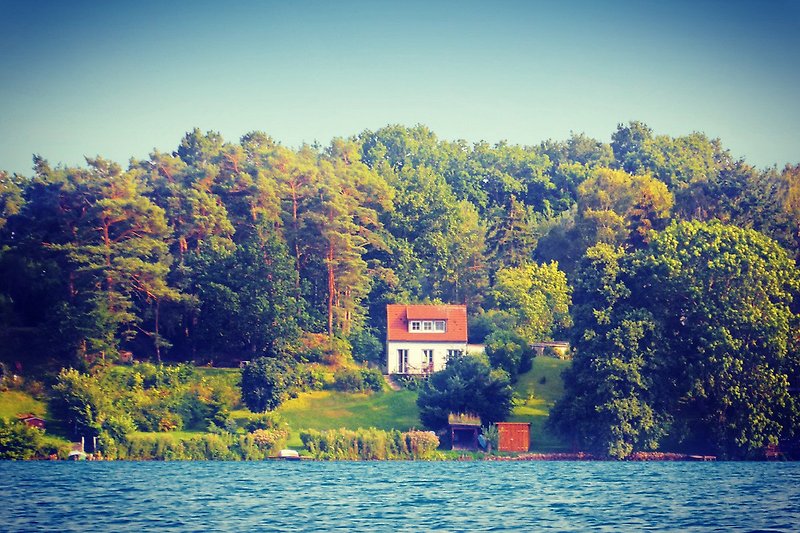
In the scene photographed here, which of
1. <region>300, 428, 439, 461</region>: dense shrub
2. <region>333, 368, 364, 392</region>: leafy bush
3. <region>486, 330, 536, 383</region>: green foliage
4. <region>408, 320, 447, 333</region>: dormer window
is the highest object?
<region>408, 320, 447, 333</region>: dormer window

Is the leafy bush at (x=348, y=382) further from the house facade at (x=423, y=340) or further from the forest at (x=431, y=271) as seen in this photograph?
the house facade at (x=423, y=340)

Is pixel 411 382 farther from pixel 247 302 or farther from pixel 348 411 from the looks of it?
pixel 247 302

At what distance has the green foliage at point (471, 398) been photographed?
72.8 metres

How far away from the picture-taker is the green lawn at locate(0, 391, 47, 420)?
72.8m

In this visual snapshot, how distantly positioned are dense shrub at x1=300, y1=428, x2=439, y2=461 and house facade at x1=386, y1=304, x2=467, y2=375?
18.9 m

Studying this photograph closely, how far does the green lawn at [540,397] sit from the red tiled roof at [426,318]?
783cm

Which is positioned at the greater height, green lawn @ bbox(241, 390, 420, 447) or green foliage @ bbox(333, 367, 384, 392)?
green foliage @ bbox(333, 367, 384, 392)

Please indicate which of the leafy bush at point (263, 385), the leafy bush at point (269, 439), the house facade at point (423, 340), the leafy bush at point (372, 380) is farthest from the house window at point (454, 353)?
the leafy bush at point (269, 439)

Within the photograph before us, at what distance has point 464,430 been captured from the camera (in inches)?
2889

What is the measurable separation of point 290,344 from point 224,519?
4336 cm

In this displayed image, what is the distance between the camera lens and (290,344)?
8319cm

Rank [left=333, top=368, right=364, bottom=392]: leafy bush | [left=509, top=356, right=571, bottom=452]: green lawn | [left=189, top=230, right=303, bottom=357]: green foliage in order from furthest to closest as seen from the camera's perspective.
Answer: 1. [left=189, top=230, right=303, bottom=357]: green foliage
2. [left=333, top=368, right=364, bottom=392]: leafy bush
3. [left=509, top=356, right=571, bottom=452]: green lawn

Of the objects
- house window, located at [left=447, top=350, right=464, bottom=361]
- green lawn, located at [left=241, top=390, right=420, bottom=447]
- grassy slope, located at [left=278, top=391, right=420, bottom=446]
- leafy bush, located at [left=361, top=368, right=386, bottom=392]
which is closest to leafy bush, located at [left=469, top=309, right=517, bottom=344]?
house window, located at [left=447, top=350, right=464, bottom=361]

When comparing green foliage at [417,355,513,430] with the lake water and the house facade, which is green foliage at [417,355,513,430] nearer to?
the lake water
